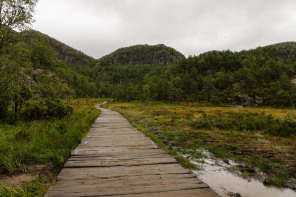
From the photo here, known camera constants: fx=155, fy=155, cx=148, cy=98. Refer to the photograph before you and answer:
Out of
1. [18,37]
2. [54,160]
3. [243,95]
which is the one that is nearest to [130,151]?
[54,160]

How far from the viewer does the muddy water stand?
4207 millimetres

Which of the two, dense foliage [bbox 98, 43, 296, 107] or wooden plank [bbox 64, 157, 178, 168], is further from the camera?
dense foliage [bbox 98, 43, 296, 107]

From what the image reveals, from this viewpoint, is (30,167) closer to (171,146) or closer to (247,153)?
(171,146)

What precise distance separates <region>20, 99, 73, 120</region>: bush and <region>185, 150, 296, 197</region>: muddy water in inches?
441

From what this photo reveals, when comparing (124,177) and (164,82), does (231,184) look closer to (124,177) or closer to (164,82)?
(124,177)

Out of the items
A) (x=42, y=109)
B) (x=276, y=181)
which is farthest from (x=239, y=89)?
(x=42, y=109)

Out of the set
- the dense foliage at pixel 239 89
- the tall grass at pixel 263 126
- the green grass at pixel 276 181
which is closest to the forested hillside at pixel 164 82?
the dense foliage at pixel 239 89

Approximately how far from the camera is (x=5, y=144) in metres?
5.48

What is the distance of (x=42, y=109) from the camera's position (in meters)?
11.3

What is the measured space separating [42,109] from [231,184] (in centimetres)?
1225

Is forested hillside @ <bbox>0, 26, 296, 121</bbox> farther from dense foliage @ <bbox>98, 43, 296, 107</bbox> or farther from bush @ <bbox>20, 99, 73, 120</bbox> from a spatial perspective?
bush @ <bbox>20, 99, 73, 120</bbox>

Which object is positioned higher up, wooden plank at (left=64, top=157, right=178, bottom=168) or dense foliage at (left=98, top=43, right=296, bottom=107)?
dense foliage at (left=98, top=43, right=296, bottom=107)

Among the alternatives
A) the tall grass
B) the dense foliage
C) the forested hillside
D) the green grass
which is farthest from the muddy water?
the dense foliage

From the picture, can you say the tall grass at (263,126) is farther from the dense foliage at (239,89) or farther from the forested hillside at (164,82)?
the dense foliage at (239,89)
